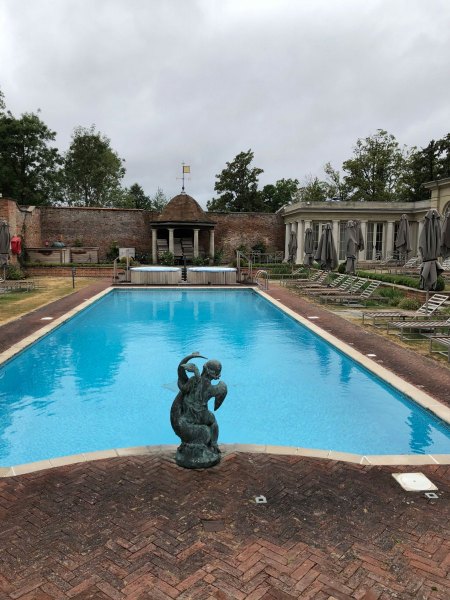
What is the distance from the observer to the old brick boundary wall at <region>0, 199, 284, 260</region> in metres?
32.8

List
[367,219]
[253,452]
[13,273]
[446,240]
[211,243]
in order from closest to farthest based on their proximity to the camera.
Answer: [253,452] < [446,240] < [13,273] < [367,219] < [211,243]

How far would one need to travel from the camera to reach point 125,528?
3898 millimetres

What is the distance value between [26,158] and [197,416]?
40.2 meters

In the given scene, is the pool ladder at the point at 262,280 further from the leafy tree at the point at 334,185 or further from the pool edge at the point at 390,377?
the leafy tree at the point at 334,185

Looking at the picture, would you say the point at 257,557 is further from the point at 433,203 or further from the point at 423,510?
the point at 433,203

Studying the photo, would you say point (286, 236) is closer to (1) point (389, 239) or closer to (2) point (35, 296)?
(1) point (389, 239)

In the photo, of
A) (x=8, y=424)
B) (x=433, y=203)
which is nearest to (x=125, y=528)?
(x=8, y=424)

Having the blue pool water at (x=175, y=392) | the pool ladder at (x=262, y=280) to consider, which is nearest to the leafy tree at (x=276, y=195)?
the pool ladder at (x=262, y=280)

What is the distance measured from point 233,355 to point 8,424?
215 inches

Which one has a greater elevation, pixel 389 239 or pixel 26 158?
pixel 26 158

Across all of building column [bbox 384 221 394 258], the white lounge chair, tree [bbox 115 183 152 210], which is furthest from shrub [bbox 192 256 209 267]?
tree [bbox 115 183 152 210]

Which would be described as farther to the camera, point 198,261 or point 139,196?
point 139,196

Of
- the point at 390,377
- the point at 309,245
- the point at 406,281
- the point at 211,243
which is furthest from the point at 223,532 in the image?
the point at 211,243

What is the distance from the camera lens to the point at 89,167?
48.6 m
